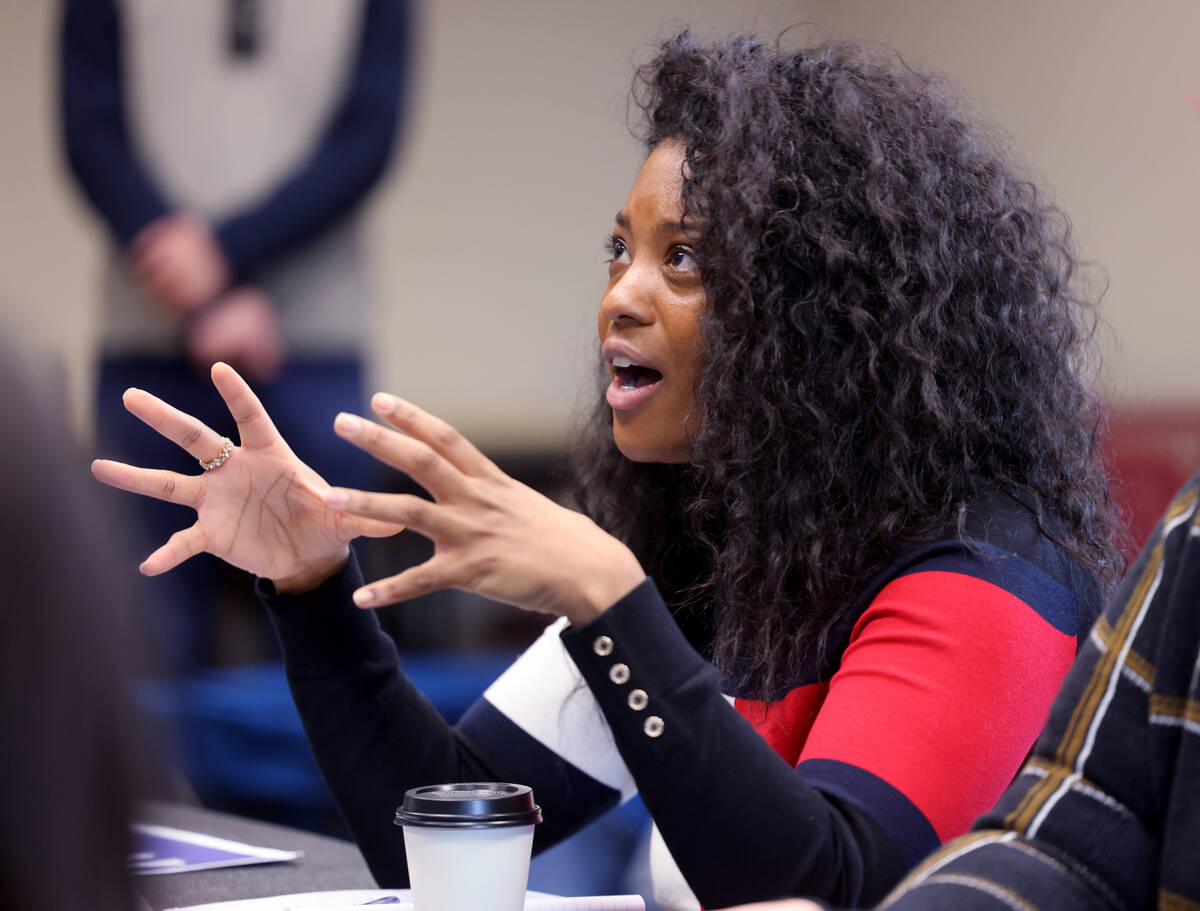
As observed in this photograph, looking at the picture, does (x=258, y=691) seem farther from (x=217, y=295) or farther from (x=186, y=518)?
(x=217, y=295)

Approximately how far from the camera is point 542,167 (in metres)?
3.55

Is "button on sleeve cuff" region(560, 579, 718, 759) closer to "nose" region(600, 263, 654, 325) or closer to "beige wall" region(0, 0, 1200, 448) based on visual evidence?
"nose" region(600, 263, 654, 325)

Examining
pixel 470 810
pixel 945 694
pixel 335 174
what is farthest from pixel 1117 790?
pixel 335 174

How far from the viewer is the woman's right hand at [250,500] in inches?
41.0

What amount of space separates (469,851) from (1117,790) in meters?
0.36

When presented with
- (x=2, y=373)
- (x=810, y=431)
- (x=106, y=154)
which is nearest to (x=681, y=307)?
(x=810, y=431)

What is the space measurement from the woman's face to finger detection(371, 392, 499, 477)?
38cm

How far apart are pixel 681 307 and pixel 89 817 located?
0.83m

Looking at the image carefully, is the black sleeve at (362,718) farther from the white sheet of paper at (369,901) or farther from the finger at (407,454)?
the finger at (407,454)

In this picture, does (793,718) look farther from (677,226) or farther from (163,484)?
(163,484)

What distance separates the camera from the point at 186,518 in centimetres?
254

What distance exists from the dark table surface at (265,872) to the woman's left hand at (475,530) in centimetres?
24

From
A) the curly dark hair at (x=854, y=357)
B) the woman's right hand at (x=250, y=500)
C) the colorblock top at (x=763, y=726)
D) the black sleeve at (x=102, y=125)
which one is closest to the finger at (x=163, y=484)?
the woman's right hand at (x=250, y=500)

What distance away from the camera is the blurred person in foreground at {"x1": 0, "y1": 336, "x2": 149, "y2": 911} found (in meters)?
0.37
